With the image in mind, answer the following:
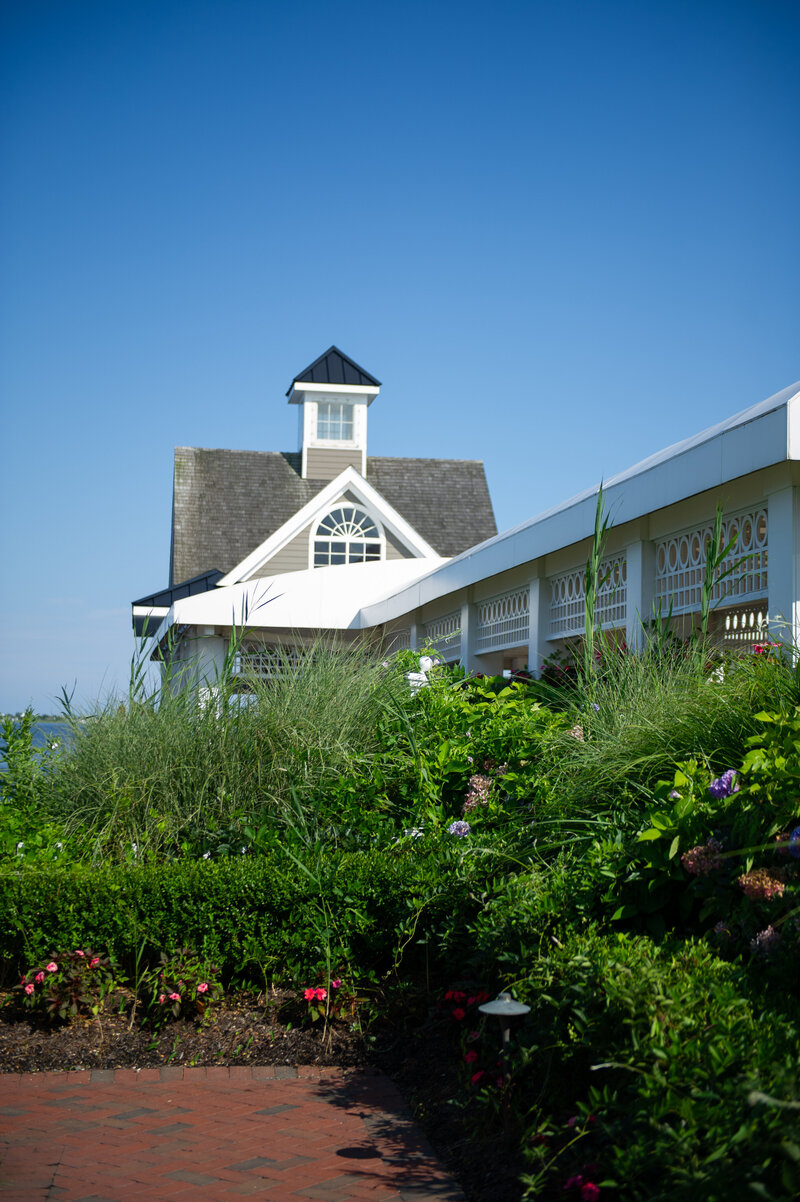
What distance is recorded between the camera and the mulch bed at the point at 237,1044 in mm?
3771

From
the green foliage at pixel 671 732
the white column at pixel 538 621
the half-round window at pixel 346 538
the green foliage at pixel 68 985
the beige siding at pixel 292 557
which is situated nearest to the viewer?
the green foliage at pixel 671 732

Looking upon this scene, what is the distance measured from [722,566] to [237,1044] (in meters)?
3.94

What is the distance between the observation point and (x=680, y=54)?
7195mm

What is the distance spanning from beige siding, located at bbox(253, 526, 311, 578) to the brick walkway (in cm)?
1785

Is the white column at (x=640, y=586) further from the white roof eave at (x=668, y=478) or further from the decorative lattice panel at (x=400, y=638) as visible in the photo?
the decorative lattice panel at (x=400, y=638)

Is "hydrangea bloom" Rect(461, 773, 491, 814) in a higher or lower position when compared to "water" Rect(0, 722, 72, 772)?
lower

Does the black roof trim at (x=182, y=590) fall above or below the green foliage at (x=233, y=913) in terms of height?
above

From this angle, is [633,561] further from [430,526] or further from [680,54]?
[430,526]

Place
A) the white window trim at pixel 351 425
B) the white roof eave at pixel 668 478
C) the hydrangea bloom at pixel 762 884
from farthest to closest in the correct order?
the white window trim at pixel 351 425
the white roof eave at pixel 668 478
the hydrangea bloom at pixel 762 884

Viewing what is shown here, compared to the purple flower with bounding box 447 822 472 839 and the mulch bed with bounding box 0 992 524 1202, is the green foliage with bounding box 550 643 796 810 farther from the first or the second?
the mulch bed with bounding box 0 992 524 1202

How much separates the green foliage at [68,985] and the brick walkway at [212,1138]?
0.97ft

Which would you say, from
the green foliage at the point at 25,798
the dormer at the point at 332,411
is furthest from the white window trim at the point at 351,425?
the green foliage at the point at 25,798

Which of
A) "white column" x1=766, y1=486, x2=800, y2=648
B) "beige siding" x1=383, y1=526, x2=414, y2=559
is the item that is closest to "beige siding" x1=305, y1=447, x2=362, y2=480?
"beige siding" x1=383, y1=526, x2=414, y2=559

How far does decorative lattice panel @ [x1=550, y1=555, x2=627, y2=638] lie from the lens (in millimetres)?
7430
